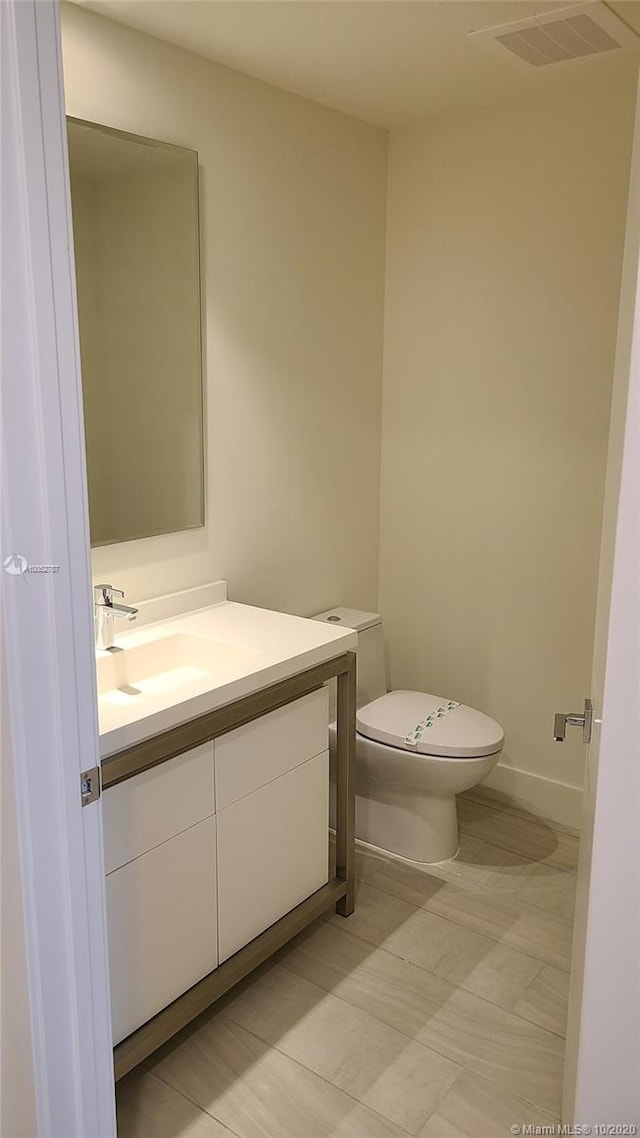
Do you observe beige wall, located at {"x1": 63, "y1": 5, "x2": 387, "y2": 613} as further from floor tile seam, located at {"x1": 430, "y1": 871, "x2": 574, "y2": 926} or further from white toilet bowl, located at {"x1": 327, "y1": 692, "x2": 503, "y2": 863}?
floor tile seam, located at {"x1": 430, "y1": 871, "x2": 574, "y2": 926}

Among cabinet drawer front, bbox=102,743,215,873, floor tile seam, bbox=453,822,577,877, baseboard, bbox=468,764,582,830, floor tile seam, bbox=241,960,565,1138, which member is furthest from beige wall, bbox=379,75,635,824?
cabinet drawer front, bbox=102,743,215,873

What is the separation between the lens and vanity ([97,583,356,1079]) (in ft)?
5.89

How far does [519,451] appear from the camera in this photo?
295cm

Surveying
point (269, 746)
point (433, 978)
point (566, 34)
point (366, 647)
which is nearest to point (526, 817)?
point (366, 647)

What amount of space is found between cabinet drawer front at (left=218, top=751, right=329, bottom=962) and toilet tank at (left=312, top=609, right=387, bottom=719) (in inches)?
26.5

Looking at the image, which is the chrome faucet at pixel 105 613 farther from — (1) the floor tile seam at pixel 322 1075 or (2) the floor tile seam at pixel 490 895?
(2) the floor tile seam at pixel 490 895

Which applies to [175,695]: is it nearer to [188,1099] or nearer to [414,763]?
[188,1099]

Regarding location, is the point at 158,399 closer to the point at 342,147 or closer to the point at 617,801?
the point at 342,147

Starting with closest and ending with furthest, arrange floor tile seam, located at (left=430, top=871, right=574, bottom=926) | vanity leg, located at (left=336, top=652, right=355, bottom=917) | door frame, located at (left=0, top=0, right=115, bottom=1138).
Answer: door frame, located at (left=0, top=0, right=115, bottom=1138) → vanity leg, located at (left=336, top=652, right=355, bottom=917) → floor tile seam, located at (left=430, top=871, right=574, bottom=926)

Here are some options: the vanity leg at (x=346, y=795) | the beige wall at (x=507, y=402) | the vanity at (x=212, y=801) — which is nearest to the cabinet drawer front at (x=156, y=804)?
the vanity at (x=212, y=801)

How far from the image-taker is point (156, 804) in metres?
1.84

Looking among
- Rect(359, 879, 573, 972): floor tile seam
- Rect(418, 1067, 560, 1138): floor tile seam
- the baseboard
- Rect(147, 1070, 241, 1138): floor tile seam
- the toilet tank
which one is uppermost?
the toilet tank

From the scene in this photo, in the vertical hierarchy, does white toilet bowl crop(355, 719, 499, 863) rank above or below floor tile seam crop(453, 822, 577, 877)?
above

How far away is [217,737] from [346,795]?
2.08 feet
